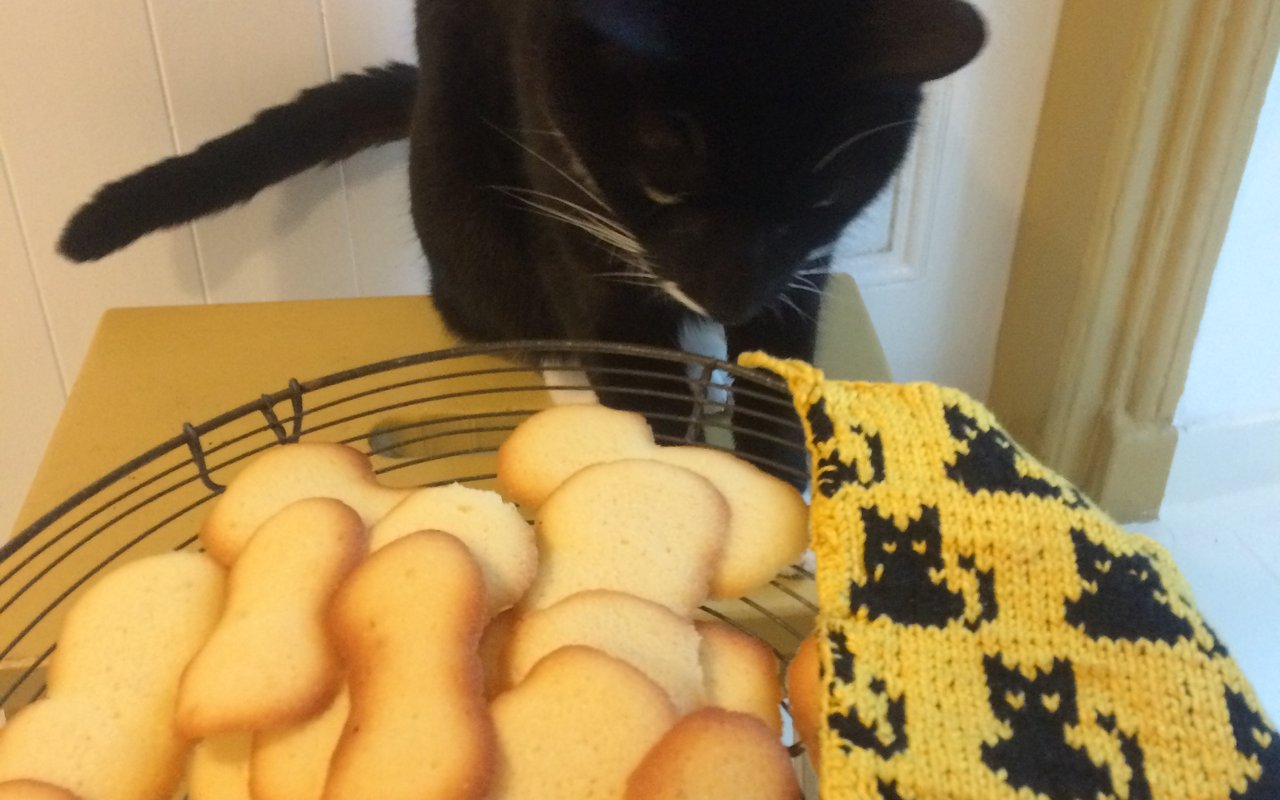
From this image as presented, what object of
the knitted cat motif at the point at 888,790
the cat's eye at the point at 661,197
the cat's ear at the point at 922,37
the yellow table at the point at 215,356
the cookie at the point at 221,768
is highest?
the cat's ear at the point at 922,37

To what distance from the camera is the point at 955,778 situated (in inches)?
16.4

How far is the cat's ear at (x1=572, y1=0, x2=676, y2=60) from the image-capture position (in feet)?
1.82

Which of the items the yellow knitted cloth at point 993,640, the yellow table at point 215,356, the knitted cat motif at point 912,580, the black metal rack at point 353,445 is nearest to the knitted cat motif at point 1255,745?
the yellow knitted cloth at point 993,640

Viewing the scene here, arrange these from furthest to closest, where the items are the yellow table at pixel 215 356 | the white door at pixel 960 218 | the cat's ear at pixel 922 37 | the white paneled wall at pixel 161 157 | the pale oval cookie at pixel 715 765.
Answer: the white door at pixel 960 218 → the white paneled wall at pixel 161 157 → the yellow table at pixel 215 356 → the cat's ear at pixel 922 37 → the pale oval cookie at pixel 715 765

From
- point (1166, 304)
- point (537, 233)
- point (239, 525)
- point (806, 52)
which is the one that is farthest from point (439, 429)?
point (1166, 304)

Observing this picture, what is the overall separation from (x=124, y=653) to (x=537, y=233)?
1.71 feet

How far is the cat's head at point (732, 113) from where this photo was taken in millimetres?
603

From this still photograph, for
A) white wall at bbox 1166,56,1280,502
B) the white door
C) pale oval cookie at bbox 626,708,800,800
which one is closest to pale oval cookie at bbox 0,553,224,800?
pale oval cookie at bbox 626,708,800,800

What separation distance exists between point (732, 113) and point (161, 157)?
69 centimetres

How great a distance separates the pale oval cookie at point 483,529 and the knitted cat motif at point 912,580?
0.55 ft

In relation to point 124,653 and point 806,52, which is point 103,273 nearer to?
point 124,653

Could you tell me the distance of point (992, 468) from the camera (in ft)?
1.65

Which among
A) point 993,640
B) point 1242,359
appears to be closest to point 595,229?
point 993,640

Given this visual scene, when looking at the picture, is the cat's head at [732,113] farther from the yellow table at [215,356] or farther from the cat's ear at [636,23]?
the yellow table at [215,356]
